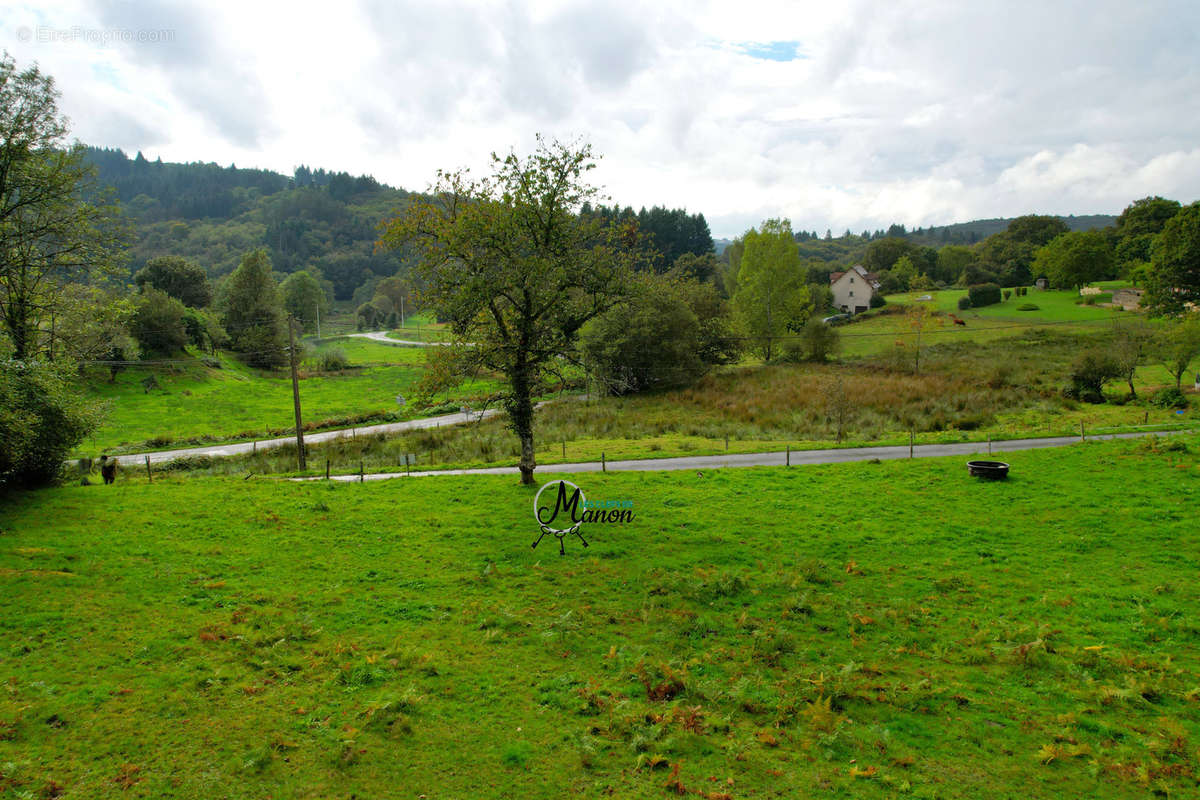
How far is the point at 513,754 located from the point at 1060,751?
24.0 ft

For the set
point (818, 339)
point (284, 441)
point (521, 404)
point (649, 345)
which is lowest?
point (284, 441)

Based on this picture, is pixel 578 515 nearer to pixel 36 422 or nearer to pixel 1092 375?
pixel 36 422

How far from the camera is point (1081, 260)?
84750 mm

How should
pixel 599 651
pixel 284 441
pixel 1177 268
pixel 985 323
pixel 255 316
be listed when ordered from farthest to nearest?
pixel 255 316 → pixel 985 323 → pixel 1177 268 → pixel 284 441 → pixel 599 651

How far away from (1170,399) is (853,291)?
192ft

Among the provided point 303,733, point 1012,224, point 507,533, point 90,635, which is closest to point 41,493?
point 90,635

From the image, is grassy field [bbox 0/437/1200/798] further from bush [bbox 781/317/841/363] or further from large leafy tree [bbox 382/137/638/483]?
bush [bbox 781/317/841/363]

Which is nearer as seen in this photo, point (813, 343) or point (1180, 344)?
point (1180, 344)

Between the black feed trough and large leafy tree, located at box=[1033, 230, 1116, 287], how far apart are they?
84.3m

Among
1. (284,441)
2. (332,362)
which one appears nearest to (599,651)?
(284,441)

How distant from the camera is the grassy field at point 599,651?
302 inches

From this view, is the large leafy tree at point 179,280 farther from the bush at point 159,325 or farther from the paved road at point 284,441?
the paved road at point 284,441

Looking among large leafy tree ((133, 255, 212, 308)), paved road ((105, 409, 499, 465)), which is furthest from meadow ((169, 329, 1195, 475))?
large leafy tree ((133, 255, 212, 308))

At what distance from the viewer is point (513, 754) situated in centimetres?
793
